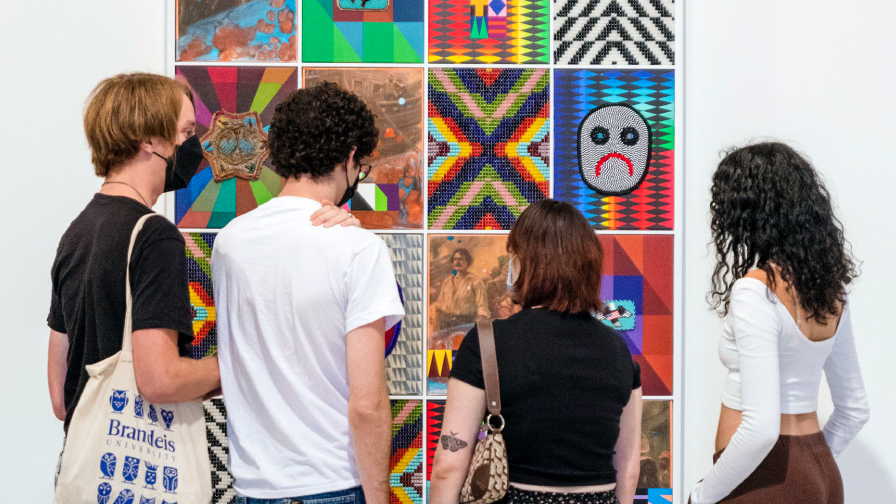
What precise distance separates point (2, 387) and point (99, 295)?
1.61 m

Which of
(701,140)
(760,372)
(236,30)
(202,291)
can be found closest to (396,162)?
(236,30)

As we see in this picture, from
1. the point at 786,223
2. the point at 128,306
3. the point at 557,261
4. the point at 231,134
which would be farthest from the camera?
the point at 231,134

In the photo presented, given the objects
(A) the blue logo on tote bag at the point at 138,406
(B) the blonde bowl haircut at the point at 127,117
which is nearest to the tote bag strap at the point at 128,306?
(A) the blue logo on tote bag at the point at 138,406

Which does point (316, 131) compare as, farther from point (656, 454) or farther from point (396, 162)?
point (656, 454)

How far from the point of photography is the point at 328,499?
4.54 feet

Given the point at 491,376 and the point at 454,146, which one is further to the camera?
the point at 454,146

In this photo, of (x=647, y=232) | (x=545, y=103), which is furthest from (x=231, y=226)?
(x=647, y=232)

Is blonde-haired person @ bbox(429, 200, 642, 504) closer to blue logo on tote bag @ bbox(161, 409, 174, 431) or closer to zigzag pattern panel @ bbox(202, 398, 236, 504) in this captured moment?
blue logo on tote bag @ bbox(161, 409, 174, 431)

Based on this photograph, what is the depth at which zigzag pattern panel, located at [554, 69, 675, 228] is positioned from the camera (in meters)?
2.54

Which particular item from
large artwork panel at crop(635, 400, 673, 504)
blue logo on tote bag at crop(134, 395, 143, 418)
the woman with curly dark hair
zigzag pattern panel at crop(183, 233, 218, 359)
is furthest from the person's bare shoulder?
zigzag pattern panel at crop(183, 233, 218, 359)

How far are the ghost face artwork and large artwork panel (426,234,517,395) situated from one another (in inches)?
18.1

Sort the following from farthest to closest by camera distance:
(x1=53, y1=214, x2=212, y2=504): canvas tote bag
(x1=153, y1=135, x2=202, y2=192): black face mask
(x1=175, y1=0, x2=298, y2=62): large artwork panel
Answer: (x1=175, y1=0, x2=298, y2=62): large artwork panel
(x1=153, y1=135, x2=202, y2=192): black face mask
(x1=53, y1=214, x2=212, y2=504): canvas tote bag

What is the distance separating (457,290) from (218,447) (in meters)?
1.16

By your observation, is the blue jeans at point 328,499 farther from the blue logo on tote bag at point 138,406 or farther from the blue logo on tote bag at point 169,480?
the blue logo on tote bag at point 138,406
